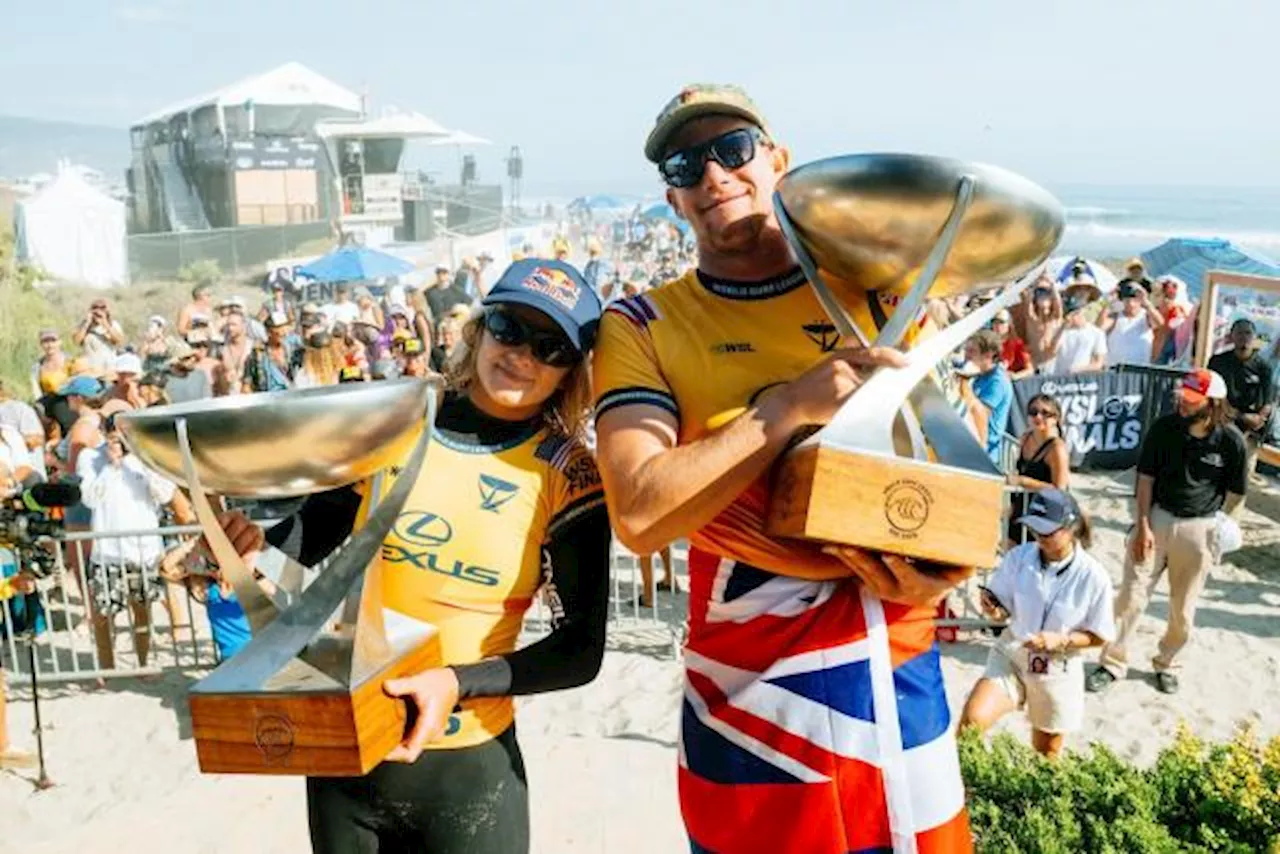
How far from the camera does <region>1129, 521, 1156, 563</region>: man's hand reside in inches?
264

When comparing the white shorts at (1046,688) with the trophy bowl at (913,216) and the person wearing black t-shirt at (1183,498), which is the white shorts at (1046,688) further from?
the trophy bowl at (913,216)

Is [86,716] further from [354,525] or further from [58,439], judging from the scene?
[354,525]

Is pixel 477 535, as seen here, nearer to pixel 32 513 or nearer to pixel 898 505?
pixel 898 505

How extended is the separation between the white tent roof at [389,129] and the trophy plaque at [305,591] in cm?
3097

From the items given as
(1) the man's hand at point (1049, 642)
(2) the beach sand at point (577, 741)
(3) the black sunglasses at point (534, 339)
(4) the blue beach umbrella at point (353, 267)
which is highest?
(3) the black sunglasses at point (534, 339)

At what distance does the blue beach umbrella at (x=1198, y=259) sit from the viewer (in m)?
16.9

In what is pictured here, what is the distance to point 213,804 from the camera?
14.8 feet

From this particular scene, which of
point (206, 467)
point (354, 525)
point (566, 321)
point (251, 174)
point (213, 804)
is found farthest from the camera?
point (251, 174)

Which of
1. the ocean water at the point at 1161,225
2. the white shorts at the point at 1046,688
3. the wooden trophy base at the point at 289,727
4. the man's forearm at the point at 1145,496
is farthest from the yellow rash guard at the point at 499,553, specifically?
the ocean water at the point at 1161,225

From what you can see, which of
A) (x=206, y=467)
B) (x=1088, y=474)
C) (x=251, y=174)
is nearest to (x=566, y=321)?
(x=206, y=467)

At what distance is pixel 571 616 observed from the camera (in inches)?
87.0

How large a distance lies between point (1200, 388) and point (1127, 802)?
3931 millimetres

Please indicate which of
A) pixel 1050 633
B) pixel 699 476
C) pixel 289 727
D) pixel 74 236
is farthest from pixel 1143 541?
pixel 74 236

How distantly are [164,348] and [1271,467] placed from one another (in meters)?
12.9
